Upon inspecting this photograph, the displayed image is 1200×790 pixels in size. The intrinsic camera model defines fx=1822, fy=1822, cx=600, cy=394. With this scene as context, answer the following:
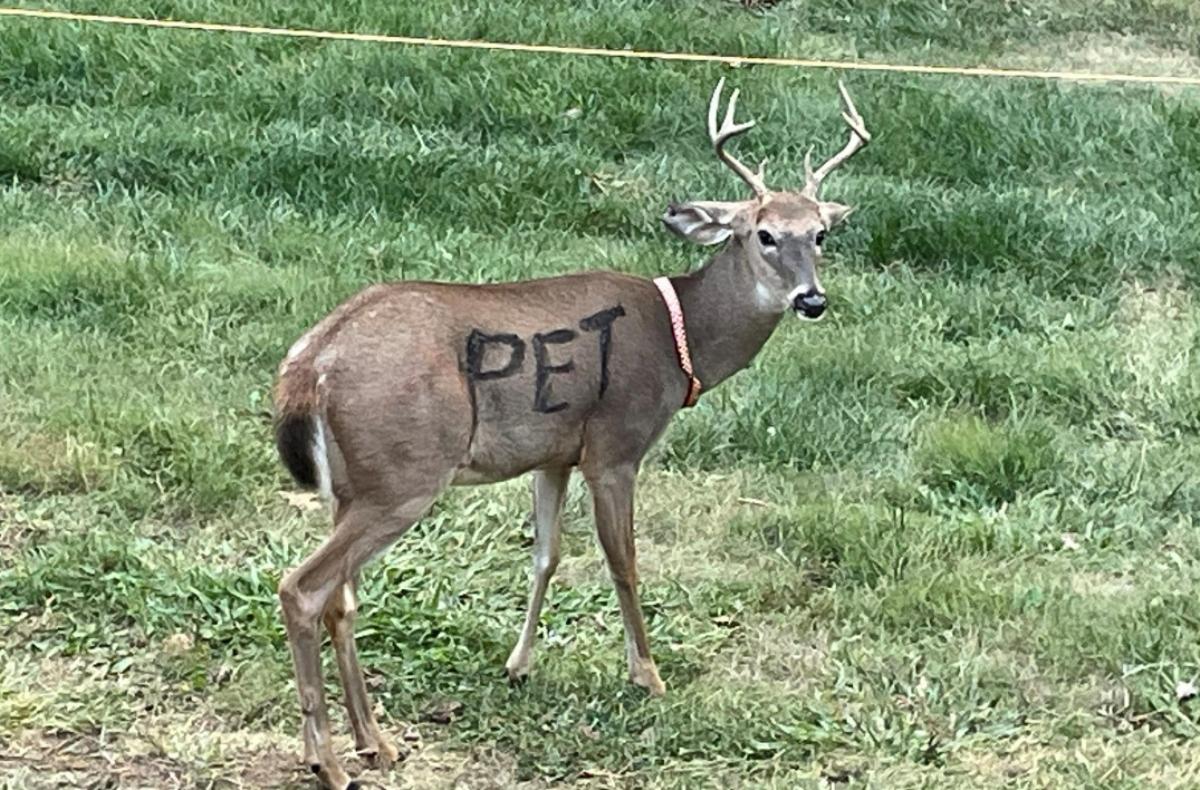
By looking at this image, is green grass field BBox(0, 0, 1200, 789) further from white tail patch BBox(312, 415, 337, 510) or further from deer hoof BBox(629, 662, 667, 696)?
white tail patch BBox(312, 415, 337, 510)

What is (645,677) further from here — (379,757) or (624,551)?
(379,757)

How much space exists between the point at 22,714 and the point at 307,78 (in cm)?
621

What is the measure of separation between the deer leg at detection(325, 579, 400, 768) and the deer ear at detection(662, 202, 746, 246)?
1454 millimetres

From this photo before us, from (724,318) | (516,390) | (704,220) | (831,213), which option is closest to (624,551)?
(516,390)

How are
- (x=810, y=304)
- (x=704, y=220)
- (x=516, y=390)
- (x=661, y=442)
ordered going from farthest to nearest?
(x=661, y=442)
(x=704, y=220)
(x=810, y=304)
(x=516, y=390)

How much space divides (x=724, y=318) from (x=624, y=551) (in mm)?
791

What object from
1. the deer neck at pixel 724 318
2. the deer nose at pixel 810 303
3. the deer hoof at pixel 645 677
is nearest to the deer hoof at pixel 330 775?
the deer hoof at pixel 645 677

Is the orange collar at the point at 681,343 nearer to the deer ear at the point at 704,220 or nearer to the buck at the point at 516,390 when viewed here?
the buck at the point at 516,390

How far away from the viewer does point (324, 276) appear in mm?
8211

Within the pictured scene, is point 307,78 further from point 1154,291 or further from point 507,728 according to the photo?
point 507,728

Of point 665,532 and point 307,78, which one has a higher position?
point 307,78

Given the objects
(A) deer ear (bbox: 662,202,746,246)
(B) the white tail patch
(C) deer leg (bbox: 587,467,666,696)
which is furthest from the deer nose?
(B) the white tail patch

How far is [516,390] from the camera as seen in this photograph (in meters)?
4.96

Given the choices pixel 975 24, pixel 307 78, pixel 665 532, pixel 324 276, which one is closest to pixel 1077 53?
pixel 975 24
